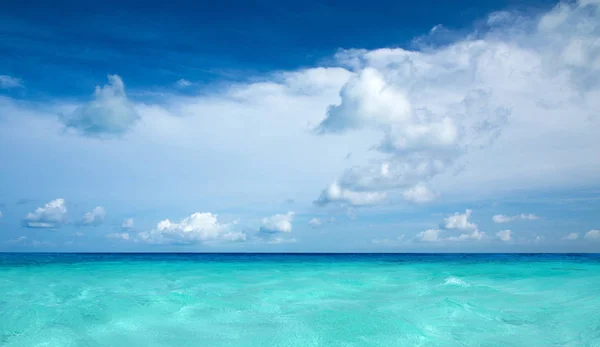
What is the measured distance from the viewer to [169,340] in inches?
394

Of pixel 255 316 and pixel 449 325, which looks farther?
pixel 255 316

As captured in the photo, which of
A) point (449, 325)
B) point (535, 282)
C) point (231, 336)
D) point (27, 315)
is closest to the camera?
point (231, 336)

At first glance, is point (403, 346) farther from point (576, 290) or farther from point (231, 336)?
point (576, 290)

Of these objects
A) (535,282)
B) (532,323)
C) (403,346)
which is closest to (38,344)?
(403,346)

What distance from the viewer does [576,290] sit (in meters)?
17.8

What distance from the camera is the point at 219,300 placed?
15.4 meters

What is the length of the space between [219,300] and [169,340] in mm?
5467

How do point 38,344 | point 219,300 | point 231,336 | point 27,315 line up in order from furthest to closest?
1. point 219,300
2. point 27,315
3. point 231,336
4. point 38,344

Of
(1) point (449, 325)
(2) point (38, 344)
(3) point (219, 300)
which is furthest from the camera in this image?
(3) point (219, 300)

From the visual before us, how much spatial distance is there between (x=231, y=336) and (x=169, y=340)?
4.79ft

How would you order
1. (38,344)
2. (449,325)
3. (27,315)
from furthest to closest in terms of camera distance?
1. (27,315)
2. (449,325)
3. (38,344)

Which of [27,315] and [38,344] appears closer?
[38,344]

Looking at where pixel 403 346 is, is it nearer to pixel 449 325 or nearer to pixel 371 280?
pixel 449 325

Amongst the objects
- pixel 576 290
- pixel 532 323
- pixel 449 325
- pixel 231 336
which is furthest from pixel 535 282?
pixel 231 336
